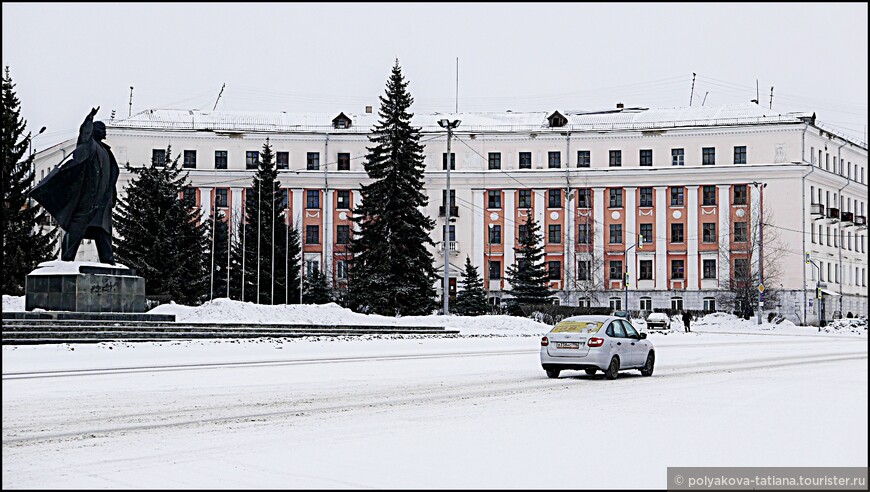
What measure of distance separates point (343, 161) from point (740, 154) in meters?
32.3

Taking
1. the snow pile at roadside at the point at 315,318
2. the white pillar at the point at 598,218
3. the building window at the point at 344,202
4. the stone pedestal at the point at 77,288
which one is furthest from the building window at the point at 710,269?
the stone pedestal at the point at 77,288

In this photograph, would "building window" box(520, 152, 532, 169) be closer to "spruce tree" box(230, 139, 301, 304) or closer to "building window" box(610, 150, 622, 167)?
"building window" box(610, 150, 622, 167)

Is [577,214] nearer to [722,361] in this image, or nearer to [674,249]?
[674,249]

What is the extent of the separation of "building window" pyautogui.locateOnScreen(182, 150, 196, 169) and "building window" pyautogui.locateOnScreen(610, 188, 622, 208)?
34.5 meters

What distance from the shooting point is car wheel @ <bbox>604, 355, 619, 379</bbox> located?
71.7 ft

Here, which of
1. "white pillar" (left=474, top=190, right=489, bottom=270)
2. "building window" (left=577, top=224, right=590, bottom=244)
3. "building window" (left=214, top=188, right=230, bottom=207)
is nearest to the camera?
"building window" (left=577, top=224, right=590, bottom=244)

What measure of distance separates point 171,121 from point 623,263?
3906 centimetres

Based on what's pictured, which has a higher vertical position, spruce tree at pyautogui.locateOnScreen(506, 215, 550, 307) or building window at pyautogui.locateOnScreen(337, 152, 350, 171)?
building window at pyautogui.locateOnScreen(337, 152, 350, 171)

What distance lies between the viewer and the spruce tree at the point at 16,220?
46.9 m

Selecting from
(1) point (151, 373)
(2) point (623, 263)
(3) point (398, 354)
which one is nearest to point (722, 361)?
(3) point (398, 354)

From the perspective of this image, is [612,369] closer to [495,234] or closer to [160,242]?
[160,242]

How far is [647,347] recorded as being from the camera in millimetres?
23438

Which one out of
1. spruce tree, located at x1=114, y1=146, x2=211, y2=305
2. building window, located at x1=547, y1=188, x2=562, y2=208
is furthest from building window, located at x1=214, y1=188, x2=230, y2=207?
building window, located at x1=547, y1=188, x2=562, y2=208

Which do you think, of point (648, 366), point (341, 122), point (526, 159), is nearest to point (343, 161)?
point (341, 122)
